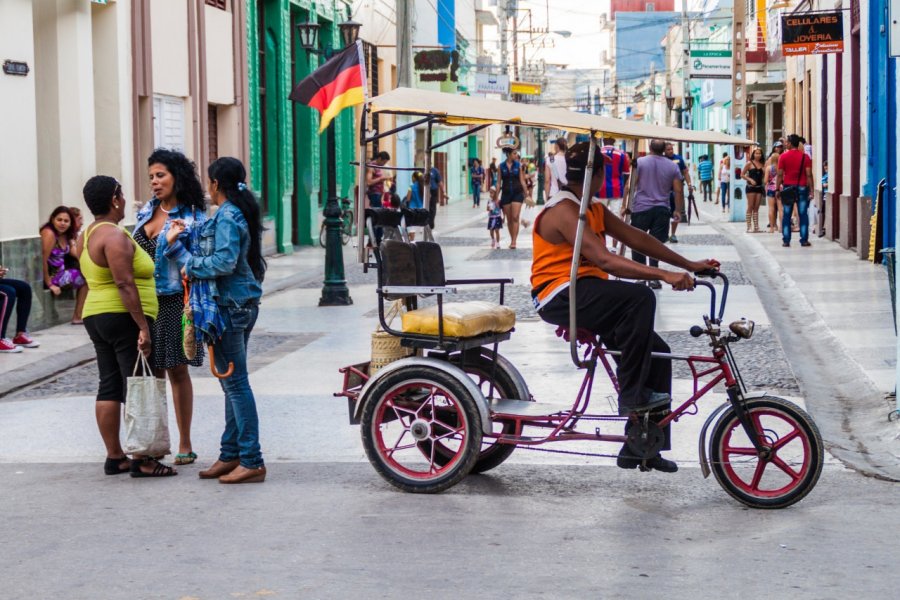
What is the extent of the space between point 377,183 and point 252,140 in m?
2.23

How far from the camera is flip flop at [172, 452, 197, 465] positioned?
7.54 metres

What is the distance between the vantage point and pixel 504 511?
643cm

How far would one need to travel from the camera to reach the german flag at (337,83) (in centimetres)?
1270

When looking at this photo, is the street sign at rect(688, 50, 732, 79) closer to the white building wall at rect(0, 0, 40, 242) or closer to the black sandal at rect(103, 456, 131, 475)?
the white building wall at rect(0, 0, 40, 242)

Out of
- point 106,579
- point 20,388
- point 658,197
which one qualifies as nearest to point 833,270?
point 658,197

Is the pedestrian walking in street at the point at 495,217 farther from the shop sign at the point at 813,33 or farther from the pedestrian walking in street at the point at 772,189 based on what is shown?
the shop sign at the point at 813,33

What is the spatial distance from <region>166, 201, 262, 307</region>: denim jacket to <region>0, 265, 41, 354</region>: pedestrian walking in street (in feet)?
18.1

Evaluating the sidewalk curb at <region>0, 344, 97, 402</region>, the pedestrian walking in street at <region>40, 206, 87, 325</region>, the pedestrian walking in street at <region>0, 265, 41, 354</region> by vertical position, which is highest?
the pedestrian walking in street at <region>40, 206, 87, 325</region>

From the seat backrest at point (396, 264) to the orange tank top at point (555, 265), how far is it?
2.03 feet

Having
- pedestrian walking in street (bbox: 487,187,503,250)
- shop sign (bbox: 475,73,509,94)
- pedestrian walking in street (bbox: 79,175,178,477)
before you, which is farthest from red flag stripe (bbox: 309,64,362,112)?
shop sign (bbox: 475,73,509,94)

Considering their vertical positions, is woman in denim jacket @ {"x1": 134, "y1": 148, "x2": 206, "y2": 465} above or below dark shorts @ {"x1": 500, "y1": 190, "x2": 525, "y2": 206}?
below

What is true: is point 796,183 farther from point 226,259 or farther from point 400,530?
point 400,530

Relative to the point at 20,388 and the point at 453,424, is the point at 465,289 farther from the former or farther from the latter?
the point at 453,424

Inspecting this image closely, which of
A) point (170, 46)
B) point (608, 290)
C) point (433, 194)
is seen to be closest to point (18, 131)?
point (170, 46)
